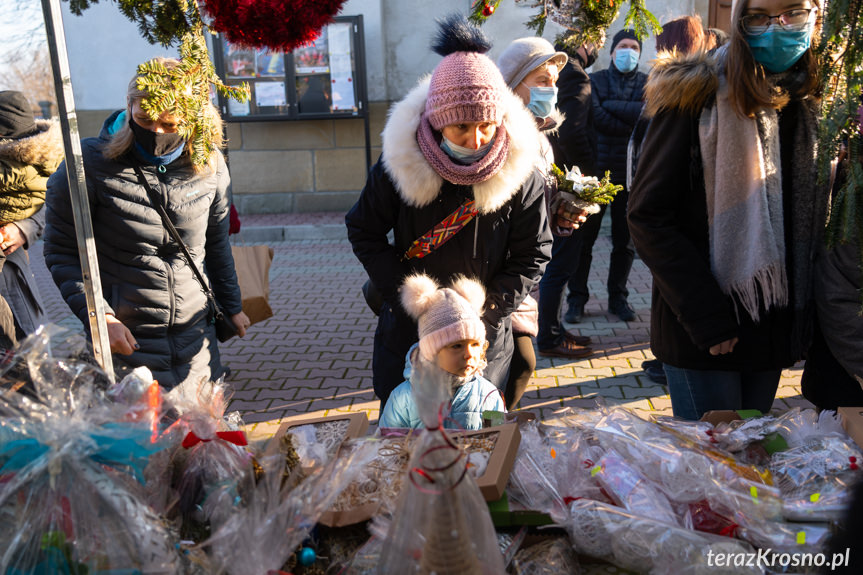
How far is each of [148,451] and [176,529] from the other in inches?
8.0

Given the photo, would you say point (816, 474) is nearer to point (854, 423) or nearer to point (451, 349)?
point (854, 423)

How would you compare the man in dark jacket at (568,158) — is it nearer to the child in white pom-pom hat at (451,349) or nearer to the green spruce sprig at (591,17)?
the child in white pom-pom hat at (451,349)

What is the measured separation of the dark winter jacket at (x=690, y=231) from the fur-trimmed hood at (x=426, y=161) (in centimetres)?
44

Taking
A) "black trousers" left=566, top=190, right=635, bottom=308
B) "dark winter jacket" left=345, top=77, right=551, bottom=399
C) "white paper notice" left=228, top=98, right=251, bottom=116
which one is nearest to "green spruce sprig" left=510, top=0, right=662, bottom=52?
"dark winter jacket" left=345, top=77, right=551, bottom=399

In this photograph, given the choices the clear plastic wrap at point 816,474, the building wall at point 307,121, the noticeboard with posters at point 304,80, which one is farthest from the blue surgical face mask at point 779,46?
the noticeboard with posters at point 304,80

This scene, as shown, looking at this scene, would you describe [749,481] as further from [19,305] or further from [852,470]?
[19,305]

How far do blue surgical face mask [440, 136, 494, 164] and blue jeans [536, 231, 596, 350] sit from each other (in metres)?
2.42

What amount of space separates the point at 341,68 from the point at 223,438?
8880mm

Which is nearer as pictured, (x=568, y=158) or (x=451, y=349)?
(x=451, y=349)

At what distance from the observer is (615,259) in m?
6.00

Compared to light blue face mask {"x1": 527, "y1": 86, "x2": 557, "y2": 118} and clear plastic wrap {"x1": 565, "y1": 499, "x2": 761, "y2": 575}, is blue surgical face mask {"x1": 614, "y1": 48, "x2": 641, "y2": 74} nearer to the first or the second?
light blue face mask {"x1": 527, "y1": 86, "x2": 557, "y2": 118}

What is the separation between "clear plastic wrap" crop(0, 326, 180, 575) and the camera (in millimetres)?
1284

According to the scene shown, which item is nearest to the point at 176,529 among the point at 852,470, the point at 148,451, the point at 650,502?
the point at 148,451

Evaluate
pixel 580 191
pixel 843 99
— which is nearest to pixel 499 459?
pixel 843 99
